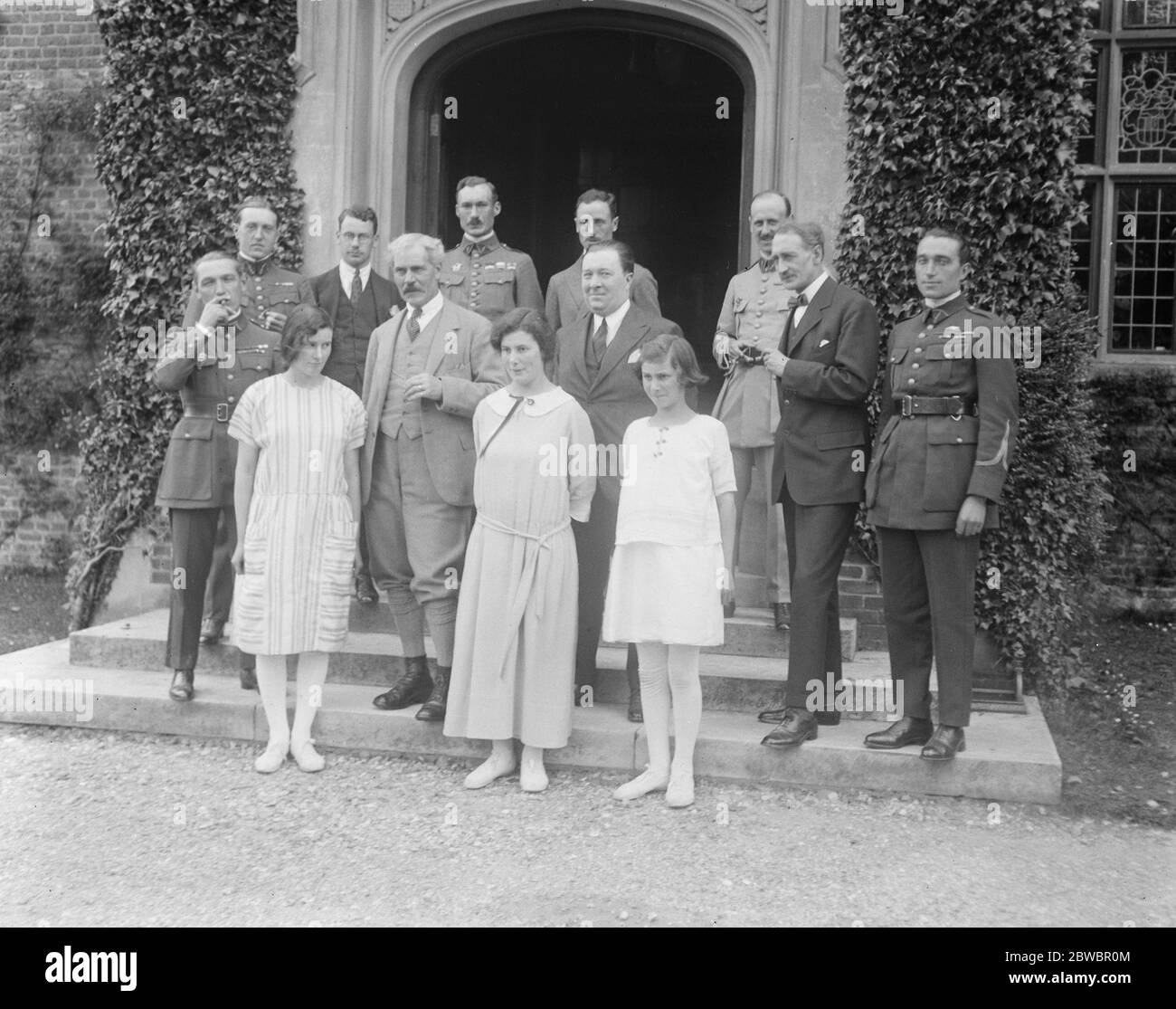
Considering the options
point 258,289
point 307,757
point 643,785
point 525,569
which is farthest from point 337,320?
point 643,785

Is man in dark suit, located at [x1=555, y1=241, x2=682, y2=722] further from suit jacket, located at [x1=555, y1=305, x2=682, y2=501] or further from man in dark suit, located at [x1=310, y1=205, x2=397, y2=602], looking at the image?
man in dark suit, located at [x1=310, y1=205, x2=397, y2=602]

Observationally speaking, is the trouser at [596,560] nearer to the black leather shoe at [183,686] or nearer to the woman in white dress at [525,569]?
the woman in white dress at [525,569]

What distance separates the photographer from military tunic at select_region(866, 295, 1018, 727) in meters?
4.68

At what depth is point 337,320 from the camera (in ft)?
19.9

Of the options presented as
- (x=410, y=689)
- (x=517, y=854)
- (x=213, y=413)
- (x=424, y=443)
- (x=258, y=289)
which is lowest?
(x=517, y=854)

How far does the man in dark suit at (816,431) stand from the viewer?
4879 mm

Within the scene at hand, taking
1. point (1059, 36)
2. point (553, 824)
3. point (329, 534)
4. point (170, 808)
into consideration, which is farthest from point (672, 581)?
point (1059, 36)

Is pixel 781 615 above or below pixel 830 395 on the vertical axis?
below

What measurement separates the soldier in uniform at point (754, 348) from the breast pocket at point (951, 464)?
1.13 metres

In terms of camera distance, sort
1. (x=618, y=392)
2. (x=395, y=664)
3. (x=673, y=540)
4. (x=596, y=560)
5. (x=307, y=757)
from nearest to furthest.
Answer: (x=673, y=540)
(x=307, y=757)
(x=618, y=392)
(x=596, y=560)
(x=395, y=664)

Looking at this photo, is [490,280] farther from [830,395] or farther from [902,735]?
[902,735]

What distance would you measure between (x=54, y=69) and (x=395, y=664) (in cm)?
647

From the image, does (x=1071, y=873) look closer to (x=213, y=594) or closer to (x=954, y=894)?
(x=954, y=894)

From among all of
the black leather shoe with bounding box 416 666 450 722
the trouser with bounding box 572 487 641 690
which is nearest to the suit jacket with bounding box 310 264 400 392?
the trouser with bounding box 572 487 641 690
